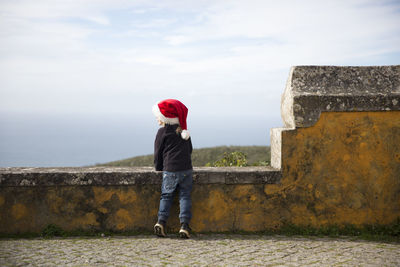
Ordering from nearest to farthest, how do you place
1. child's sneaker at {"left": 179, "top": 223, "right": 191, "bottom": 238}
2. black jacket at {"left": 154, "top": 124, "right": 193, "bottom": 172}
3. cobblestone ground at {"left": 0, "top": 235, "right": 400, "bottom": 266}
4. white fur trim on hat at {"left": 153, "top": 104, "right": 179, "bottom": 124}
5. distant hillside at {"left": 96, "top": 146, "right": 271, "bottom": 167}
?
cobblestone ground at {"left": 0, "top": 235, "right": 400, "bottom": 266}, child's sneaker at {"left": 179, "top": 223, "right": 191, "bottom": 238}, black jacket at {"left": 154, "top": 124, "right": 193, "bottom": 172}, white fur trim on hat at {"left": 153, "top": 104, "right": 179, "bottom": 124}, distant hillside at {"left": 96, "top": 146, "right": 271, "bottom": 167}

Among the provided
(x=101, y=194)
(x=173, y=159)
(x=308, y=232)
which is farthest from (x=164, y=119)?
(x=308, y=232)

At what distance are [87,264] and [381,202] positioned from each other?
353cm

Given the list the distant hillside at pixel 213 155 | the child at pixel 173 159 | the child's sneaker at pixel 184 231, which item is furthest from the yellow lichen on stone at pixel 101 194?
the distant hillside at pixel 213 155

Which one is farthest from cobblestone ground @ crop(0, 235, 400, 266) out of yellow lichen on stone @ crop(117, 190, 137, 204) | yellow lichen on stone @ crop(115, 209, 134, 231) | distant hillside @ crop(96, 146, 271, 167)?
distant hillside @ crop(96, 146, 271, 167)

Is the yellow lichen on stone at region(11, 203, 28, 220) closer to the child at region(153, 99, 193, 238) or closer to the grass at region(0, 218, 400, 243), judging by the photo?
the grass at region(0, 218, 400, 243)

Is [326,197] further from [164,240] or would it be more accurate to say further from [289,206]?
[164,240]

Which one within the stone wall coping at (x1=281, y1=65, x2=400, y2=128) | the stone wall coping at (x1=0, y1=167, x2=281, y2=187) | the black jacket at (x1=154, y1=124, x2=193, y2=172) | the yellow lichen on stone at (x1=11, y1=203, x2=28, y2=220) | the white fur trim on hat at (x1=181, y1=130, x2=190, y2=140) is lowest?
the yellow lichen on stone at (x1=11, y1=203, x2=28, y2=220)

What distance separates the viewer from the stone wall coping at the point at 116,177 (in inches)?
179

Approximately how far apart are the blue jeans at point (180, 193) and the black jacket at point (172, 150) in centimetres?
8

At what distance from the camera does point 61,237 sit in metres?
4.48

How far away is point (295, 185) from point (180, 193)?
56.2 inches

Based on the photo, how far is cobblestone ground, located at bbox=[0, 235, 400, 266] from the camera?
3.58 m

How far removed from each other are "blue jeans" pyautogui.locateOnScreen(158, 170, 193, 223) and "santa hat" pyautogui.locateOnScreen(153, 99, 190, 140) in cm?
50

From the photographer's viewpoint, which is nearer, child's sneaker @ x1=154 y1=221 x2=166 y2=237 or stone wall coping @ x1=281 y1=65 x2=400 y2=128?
child's sneaker @ x1=154 y1=221 x2=166 y2=237
